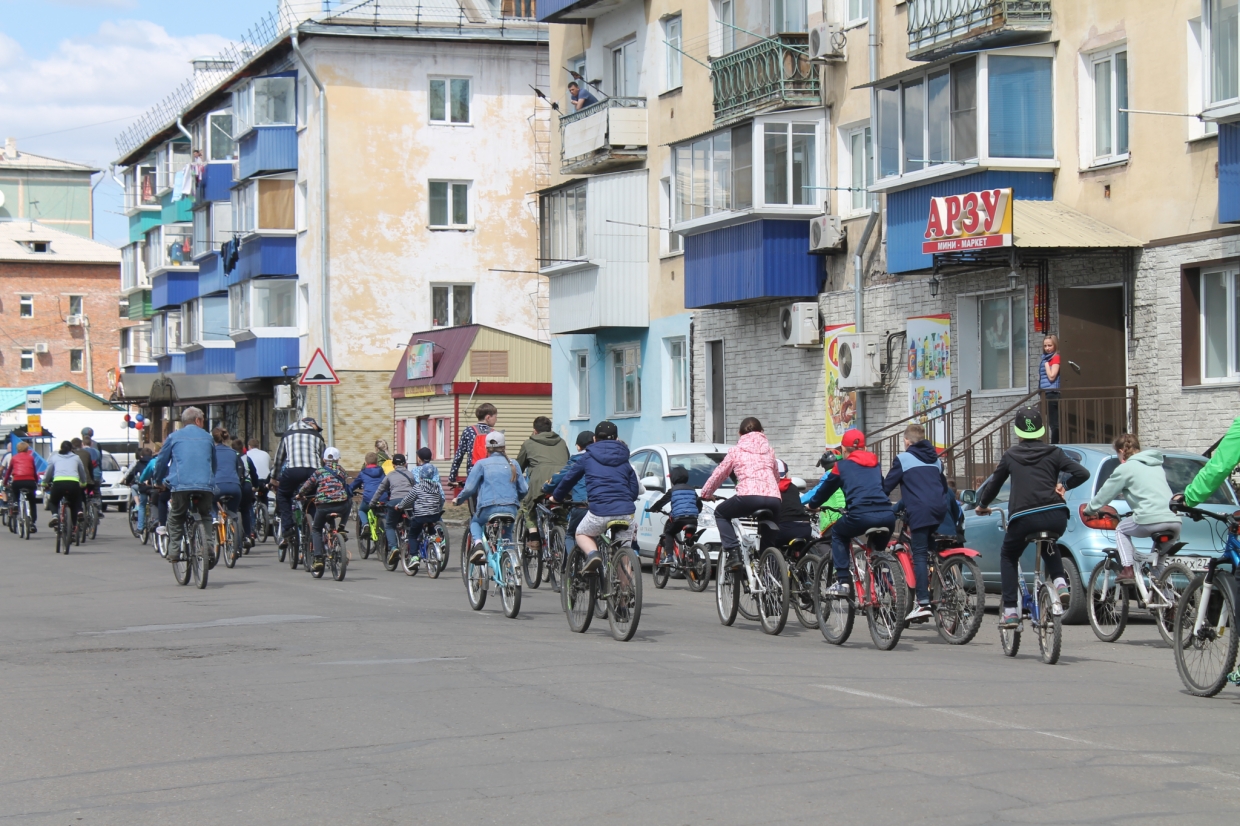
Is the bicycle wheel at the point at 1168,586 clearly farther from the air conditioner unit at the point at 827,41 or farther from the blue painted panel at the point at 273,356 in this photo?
the blue painted panel at the point at 273,356

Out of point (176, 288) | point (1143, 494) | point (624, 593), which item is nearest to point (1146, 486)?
point (1143, 494)

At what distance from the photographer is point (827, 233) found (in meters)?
27.1

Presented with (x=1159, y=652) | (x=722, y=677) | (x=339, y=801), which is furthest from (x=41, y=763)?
(x=1159, y=652)

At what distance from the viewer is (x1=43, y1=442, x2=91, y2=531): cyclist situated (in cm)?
2725

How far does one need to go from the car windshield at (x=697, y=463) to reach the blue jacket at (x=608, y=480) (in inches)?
283

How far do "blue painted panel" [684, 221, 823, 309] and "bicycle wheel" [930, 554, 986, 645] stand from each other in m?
14.6

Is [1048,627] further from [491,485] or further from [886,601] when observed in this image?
[491,485]

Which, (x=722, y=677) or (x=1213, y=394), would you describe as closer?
(x=722, y=677)

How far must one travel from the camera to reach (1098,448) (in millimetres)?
15469

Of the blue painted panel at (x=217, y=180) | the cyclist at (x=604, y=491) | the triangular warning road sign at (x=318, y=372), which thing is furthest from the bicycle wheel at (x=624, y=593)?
the blue painted panel at (x=217, y=180)

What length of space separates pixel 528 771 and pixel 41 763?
2344 millimetres

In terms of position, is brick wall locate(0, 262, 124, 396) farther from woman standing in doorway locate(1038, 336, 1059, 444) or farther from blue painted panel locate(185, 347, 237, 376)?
woman standing in doorway locate(1038, 336, 1059, 444)

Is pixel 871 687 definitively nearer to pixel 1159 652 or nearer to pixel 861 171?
pixel 1159 652

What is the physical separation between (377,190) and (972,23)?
28.7 metres
